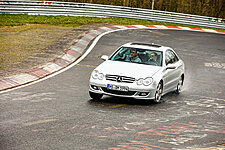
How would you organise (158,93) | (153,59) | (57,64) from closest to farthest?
(158,93), (153,59), (57,64)

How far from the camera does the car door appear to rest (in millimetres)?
11703

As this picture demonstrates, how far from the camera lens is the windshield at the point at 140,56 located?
38.6ft

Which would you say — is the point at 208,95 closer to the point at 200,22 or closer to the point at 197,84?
the point at 197,84

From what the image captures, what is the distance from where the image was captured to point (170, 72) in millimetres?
12062

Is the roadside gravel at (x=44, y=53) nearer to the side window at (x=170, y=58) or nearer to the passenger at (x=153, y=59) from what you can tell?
the passenger at (x=153, y=59)

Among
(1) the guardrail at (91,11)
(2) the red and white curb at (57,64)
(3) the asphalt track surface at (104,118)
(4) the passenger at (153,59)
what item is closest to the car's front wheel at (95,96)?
(3) the asphalt track surface at (104,118)

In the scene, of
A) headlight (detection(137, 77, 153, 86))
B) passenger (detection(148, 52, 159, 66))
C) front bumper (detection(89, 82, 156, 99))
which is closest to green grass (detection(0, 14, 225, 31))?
passenger (detection(148, 52, 159, 66))

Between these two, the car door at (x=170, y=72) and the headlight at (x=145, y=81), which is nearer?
the headlight at (x=145, y=81)

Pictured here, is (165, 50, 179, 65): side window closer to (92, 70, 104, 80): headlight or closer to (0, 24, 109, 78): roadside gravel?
(92, 70, 104, 80): headlight

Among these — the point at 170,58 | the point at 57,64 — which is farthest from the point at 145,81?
the point at 57,64

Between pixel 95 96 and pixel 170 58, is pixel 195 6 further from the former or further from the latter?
pixel 95 96

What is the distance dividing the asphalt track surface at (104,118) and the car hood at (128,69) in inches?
30.9

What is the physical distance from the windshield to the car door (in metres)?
0.30

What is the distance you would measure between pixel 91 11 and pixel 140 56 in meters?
20.8
